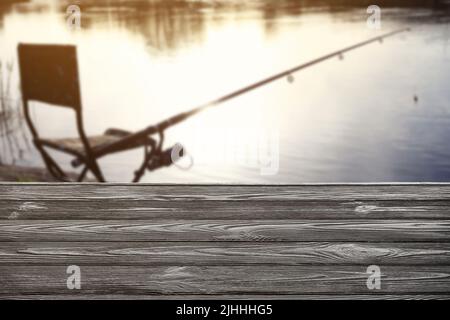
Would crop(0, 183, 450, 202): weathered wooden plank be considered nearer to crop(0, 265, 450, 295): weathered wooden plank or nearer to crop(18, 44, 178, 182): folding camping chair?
crop(18, 44, 178, 182): folding camping chair

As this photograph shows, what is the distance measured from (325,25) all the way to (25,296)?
5.70 ft

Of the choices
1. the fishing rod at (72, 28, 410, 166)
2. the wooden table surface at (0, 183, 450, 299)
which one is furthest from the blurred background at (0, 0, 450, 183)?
the wooden table surface at (0, 183, 450, 299)

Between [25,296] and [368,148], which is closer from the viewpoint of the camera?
[25,296]

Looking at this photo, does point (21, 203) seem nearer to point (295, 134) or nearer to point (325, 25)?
point (295, 134)

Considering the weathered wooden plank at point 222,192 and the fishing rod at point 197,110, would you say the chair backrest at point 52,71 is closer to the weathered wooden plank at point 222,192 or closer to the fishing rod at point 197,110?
the fishing rod at point 197,110

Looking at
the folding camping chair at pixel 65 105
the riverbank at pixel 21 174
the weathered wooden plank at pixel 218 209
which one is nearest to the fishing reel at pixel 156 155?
the folding camping chair at pixel 65 105

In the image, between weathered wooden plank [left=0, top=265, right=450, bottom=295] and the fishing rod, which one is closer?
weathered wooden plank [left=0, top=265, right=450, bottom=295]

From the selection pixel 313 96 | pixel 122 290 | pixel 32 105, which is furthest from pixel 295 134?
pixel 122 290

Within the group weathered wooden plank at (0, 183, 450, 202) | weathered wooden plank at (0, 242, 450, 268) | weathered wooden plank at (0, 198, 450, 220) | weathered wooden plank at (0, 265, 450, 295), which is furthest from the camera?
weathered wooden plank at (0, 183, 450, 202)

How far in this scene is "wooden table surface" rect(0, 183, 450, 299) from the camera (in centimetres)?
153

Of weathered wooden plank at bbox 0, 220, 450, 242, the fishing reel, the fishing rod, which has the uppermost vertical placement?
the fishing rod

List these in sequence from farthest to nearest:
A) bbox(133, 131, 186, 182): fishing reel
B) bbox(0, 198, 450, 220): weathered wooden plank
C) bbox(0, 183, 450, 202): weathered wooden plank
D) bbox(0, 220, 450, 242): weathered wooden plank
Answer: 1. bbox(133, 131, 186, 182): fishing reel
2. bbox(0, 183, 450, 202): weathered wooden plank
3. bbox(0, 198, 450, 220): weathered wooden plank
4. bbox(0, 220, 450, 242): weathered wooden plank
